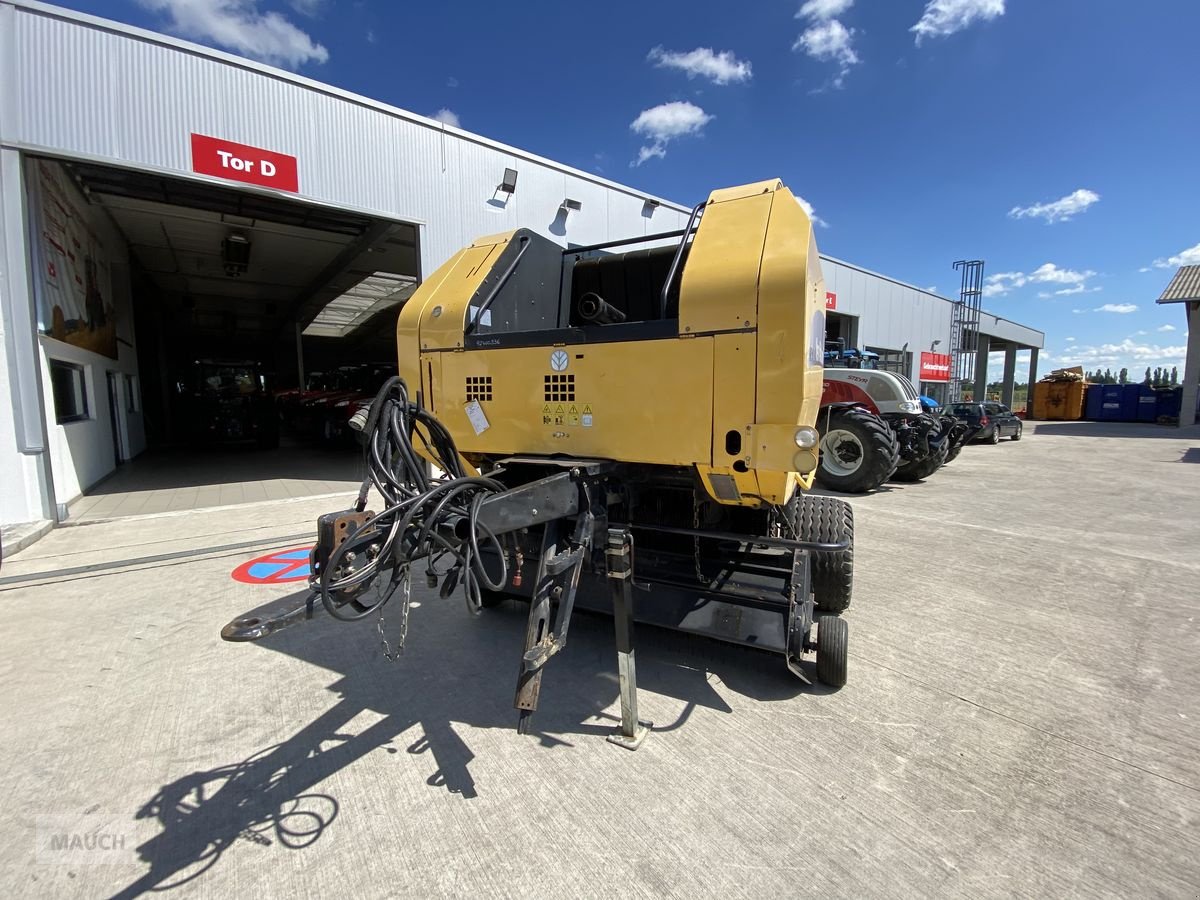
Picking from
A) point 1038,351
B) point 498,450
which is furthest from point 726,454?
point 1038,351

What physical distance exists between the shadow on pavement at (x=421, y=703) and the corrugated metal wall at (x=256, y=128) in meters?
6.00

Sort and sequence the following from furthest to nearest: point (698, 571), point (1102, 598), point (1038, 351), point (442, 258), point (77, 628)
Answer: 1. point (1038, 351)
2. point (442, 258)
3. point (1102, 598)
4. point (77, 628)
5. point (698, 571)

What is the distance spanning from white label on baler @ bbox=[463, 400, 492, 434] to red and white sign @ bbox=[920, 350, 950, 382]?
2660 cm

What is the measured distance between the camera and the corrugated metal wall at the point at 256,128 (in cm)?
560

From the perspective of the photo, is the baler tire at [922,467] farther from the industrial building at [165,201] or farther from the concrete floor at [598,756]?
the industrial building at [165,201]

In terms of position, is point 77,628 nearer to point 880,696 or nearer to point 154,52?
point 880,696

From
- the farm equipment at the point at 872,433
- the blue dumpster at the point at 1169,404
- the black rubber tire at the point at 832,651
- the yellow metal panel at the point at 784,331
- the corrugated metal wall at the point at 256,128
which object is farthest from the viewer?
the blue dumpster at the point at 1169,404

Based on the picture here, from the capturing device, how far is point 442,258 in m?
8.59

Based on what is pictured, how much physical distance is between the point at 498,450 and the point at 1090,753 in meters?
3.16

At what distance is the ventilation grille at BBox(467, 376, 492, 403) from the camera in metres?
3.23

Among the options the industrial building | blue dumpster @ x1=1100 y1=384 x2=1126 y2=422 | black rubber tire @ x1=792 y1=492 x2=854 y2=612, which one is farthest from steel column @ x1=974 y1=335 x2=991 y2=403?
black rubber tire @ x1=792 y1=492 x2=854 y2=612

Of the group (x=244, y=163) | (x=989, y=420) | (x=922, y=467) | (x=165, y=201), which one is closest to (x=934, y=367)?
(x=989, y=420)

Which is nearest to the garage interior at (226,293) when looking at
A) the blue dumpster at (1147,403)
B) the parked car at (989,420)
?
the parked car at (989,420)

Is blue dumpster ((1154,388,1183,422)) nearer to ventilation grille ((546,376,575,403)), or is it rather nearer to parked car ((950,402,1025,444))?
parked car ((950,402,1025,444))
